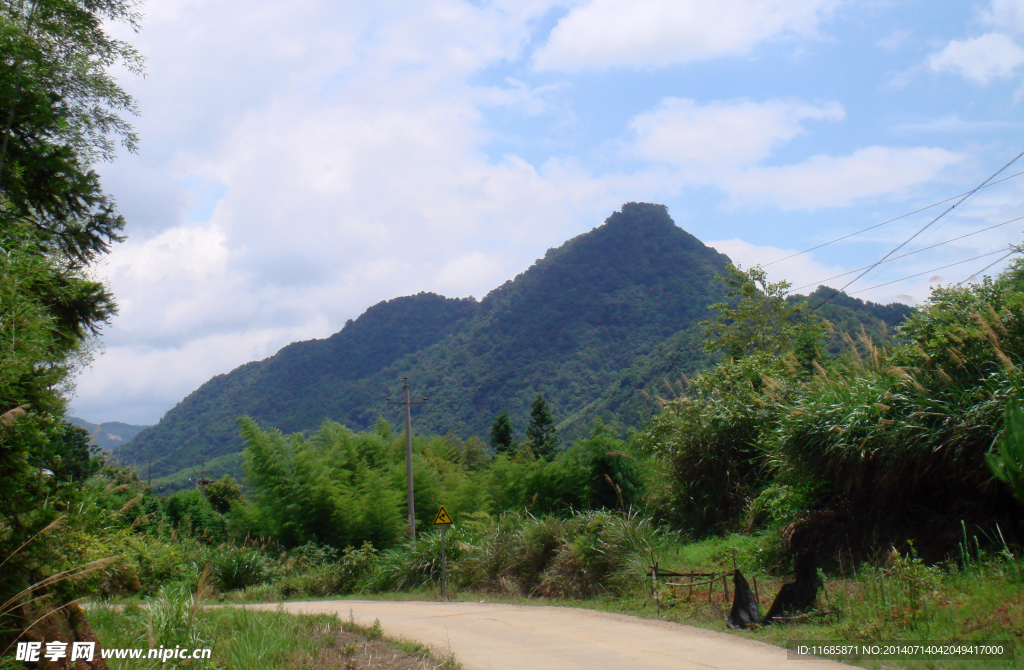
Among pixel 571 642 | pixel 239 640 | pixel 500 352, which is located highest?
pixel 500 352

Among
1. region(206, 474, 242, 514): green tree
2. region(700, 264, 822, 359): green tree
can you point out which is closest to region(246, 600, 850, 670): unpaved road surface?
region(700, 264, 822, 359): green tree

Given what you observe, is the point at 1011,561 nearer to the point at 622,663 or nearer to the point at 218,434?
the point at 622,663

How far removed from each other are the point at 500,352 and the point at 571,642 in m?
95.4

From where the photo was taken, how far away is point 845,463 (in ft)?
40.4

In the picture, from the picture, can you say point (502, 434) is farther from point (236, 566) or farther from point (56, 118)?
point (56, 118)

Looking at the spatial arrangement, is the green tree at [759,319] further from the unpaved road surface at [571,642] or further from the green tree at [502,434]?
the unpaved road surface at [571,642]

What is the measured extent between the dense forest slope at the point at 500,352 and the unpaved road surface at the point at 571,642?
57.2 metres

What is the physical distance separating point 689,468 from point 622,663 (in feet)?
38.2

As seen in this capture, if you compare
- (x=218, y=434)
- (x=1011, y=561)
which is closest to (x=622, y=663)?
(x=1011, y=561)

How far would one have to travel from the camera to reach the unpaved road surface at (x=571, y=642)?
8062 mm

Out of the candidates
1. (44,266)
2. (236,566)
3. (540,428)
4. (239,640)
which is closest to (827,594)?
(239,640)

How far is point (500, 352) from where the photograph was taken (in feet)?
345

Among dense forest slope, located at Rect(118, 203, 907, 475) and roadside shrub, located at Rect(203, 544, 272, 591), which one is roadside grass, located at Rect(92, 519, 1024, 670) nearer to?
roadside shrub, located at Rect(203, 544, 272, 591)

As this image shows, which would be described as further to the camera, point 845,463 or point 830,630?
point 845,463
